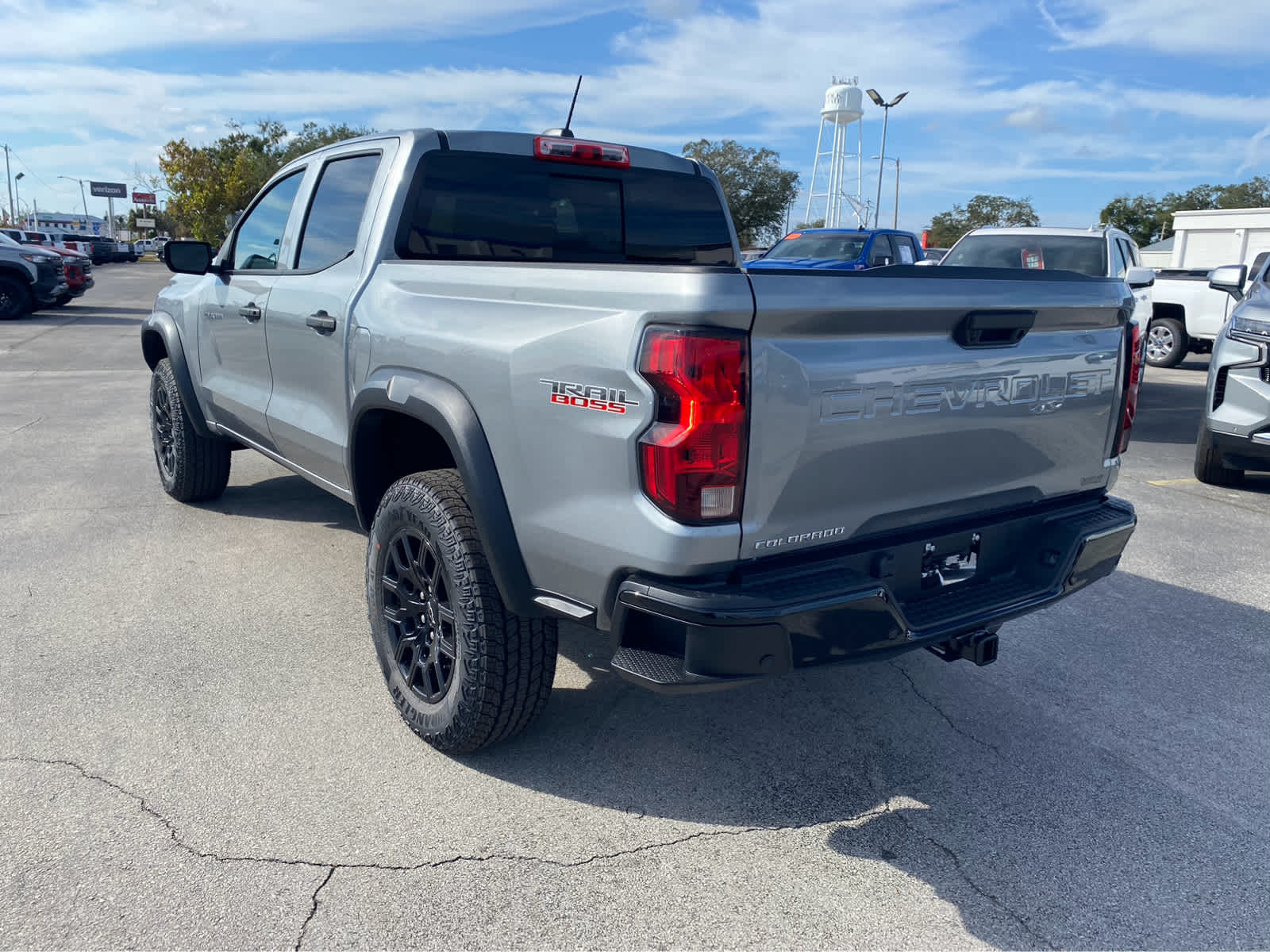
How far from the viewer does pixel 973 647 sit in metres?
2.85

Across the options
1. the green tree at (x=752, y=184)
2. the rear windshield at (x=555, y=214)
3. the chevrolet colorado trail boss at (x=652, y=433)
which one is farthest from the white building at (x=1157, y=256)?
the chevrolet colorado trail boss at (x=652, y=433)

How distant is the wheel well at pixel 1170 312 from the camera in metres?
14.2

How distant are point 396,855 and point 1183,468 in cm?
745

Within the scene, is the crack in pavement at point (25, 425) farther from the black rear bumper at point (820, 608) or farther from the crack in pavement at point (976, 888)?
the crack in pavement at point (976, 888)

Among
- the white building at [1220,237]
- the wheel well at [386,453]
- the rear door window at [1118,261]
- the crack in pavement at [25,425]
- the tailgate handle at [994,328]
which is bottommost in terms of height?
the crack in pavement at [25,425]

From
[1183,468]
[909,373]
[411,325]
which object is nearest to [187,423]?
[411,325]

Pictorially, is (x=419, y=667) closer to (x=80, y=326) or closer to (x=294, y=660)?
(x=294, y=660)

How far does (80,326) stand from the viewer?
17.9 metres

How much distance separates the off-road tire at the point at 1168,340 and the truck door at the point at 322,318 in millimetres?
13442

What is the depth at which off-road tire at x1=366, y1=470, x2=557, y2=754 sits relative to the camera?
9.50 ft

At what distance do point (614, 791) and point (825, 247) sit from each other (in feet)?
40.0

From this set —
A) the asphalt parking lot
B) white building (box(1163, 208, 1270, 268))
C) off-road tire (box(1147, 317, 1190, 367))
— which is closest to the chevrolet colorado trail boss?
the asphalt parking lot

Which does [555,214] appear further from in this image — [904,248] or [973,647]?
[904,248]

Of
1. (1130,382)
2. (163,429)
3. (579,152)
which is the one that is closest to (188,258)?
(163,429)
